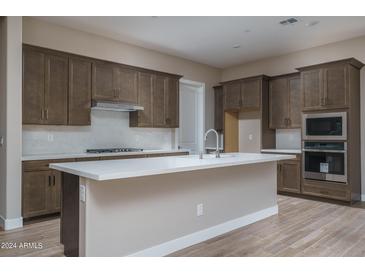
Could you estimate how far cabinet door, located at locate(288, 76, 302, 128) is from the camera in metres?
5.46

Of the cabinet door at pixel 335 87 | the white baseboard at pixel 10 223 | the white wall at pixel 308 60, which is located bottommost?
the white baseboard at pixel 10 223

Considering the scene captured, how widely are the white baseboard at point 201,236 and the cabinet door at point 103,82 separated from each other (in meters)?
2.83

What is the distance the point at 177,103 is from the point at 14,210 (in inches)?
137

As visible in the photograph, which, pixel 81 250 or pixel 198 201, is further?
pixel 198 201

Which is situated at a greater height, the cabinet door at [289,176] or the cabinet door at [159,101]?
the cabinet door at [159,101]

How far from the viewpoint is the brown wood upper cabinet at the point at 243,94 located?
5.87 m

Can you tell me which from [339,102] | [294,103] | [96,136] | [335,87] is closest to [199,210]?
[96,136]

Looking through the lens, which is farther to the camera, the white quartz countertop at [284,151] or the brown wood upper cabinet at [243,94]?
the brown wood upper cabinet at [243,94]

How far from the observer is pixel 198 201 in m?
2.97

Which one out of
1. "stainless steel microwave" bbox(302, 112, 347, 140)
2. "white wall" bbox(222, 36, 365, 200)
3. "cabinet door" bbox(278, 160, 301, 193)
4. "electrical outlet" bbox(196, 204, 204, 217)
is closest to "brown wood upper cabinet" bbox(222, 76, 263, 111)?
"white wall" bbox(222, 36, 365, 200)

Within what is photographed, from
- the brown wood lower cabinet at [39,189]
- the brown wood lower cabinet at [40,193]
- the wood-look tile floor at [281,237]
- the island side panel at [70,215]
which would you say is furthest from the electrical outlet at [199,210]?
the brown wood lower cabinet at [40,193]

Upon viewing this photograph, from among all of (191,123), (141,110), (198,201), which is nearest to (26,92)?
(141,110)

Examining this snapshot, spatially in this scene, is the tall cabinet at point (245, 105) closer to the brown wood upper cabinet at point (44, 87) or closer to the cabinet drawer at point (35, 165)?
the brown wood upper cabinet at point (44, 87)
